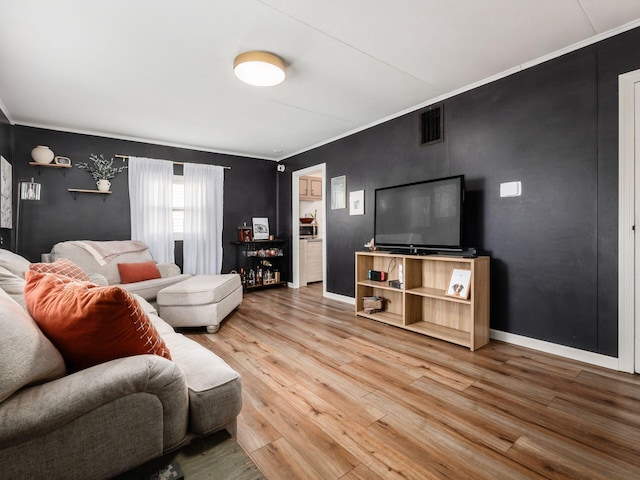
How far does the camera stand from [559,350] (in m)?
2.55

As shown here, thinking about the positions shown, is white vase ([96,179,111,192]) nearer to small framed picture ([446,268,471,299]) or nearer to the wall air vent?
the wall air vent

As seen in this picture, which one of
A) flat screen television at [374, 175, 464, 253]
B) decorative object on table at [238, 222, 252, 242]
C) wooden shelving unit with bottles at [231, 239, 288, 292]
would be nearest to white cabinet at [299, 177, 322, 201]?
wooden shelving unit with bottles at [231, 239, 288, 292]

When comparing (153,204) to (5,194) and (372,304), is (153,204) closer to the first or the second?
(5,194)

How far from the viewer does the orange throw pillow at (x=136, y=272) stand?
382 centimetres

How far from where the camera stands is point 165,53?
245 cm

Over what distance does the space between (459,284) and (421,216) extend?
806mm

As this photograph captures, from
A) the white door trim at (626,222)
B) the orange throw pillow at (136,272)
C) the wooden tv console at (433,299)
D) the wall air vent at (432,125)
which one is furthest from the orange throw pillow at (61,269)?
the white door trim at (626,222)

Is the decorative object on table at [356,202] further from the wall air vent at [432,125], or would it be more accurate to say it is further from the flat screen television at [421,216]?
the wall air vent at [432,125]

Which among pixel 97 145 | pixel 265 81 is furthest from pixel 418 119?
pixel 97 145

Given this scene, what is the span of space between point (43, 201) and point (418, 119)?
4921mm

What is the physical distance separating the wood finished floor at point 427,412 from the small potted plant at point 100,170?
3.02 m

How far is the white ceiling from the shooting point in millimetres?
2006

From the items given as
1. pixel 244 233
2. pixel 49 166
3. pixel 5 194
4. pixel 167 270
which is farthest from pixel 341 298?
pixel 49 166

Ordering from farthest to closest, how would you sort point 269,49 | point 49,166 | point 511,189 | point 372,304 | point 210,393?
1. point 49,166
2. point 372,304
3. point 511,189
4. point 269,49
5. point 210,393
